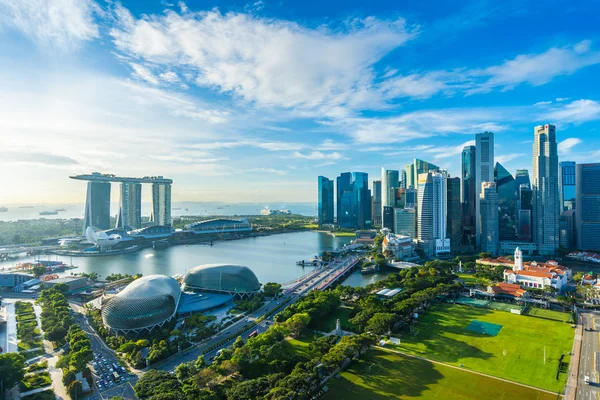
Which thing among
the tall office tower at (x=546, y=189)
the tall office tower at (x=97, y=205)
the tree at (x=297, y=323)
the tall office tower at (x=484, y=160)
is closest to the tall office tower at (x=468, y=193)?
the tall office tower at (x=484, y=160)

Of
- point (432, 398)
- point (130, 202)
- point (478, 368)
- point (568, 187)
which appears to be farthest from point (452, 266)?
point (130, 202)

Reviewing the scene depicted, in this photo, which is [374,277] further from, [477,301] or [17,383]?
[17,383]

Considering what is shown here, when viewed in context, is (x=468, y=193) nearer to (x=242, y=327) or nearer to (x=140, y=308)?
(x=242, y=327)

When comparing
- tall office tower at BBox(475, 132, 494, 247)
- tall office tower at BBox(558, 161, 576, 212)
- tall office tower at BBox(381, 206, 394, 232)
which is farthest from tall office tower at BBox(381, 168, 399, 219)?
tall office tower at BBox(558, 161, 576, 212)

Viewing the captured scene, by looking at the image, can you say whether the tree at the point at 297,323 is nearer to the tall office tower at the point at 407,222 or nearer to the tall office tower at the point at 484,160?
the tall office tower at the point at 407,222

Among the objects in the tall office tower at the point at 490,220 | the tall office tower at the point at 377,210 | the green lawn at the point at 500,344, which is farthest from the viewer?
the tall office tower at the point at 377,210

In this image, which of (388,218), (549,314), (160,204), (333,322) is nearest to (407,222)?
(388,218)
